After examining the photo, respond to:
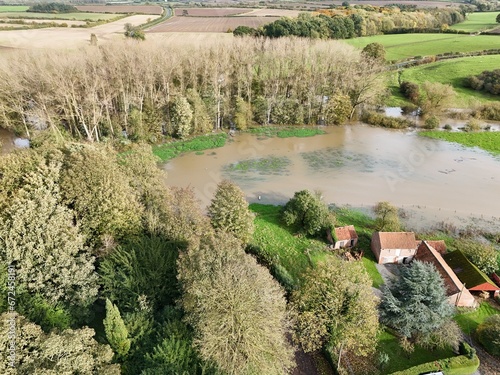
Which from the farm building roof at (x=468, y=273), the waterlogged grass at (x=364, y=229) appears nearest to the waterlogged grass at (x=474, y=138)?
the waterlogged grass at (x=364, y=229)

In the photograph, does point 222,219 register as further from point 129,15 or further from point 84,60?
point 129,15

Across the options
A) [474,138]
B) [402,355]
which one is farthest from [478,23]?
[402,355]

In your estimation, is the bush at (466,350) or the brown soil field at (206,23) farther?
the brown soil field at (206,23)

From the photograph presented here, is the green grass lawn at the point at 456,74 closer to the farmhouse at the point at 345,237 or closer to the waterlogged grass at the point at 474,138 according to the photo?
the waterlogged grass at the point at 474,138

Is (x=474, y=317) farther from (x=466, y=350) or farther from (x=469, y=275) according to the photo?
(x=466, y=350)

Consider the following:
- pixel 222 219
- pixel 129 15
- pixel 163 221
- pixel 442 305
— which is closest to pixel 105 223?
pixel 163 221
